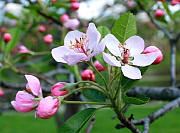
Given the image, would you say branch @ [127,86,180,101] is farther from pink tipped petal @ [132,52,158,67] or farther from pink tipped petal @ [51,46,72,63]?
pink tipped petal @ [51,46,72,63]

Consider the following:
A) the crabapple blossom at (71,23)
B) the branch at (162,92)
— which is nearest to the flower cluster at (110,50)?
the branch at (162,92)

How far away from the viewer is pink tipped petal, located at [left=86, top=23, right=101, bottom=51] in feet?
3.57

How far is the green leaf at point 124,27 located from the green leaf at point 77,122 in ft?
A: 1.06

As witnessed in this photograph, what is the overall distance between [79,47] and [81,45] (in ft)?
0.05

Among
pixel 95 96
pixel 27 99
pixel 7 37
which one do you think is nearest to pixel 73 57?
pixel 27 99

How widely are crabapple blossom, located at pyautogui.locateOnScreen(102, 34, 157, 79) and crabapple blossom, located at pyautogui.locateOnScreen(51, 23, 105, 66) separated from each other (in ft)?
0.15

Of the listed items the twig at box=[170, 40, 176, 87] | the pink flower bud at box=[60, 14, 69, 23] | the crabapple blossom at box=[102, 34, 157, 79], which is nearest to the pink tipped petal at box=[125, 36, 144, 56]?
the crabapple blossom at box=[102, 34, 157, 79]

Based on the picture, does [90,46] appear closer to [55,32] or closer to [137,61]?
[137,61]

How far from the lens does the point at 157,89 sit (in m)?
1.90

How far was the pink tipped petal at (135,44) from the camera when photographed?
1.16 meters

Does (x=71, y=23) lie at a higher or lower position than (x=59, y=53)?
higher

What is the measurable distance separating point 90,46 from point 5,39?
4.63ft

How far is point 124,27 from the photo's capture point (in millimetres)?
1186

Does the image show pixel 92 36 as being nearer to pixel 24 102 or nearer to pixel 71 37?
pixel 71 37
